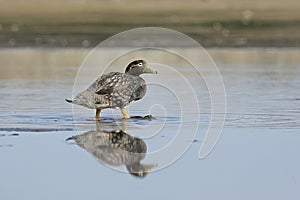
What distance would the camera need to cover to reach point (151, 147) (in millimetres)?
8062

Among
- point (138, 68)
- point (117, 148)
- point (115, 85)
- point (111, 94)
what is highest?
point (138, 68)

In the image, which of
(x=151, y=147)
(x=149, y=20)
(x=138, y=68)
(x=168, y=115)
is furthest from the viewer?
(x=149, y=20)

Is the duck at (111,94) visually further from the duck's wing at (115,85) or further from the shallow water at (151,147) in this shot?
the shallow water at (151,147)

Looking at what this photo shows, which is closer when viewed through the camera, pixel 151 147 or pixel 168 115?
pixel 151 147

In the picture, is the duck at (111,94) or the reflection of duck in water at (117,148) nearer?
the reflection of duck in water at (117,148)

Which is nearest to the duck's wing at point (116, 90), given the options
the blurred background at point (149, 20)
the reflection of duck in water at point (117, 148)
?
the reflection of duck in water at point (117, 148)

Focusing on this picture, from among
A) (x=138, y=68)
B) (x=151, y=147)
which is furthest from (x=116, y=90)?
(x=151, y=147)

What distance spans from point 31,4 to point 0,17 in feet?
12.8

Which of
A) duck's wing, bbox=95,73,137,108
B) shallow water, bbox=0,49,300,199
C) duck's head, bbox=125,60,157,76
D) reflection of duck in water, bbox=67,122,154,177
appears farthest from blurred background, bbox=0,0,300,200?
duck's head, bbox=125,60,157,76

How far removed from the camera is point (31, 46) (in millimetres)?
19234

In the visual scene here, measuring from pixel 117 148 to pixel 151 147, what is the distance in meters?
0.32

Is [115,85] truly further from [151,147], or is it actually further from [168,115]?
[151,147]

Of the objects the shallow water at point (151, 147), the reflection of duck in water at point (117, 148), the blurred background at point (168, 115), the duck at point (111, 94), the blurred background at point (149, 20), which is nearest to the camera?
the shallow water at point (151, 147)

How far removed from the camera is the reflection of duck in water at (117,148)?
7.26m
